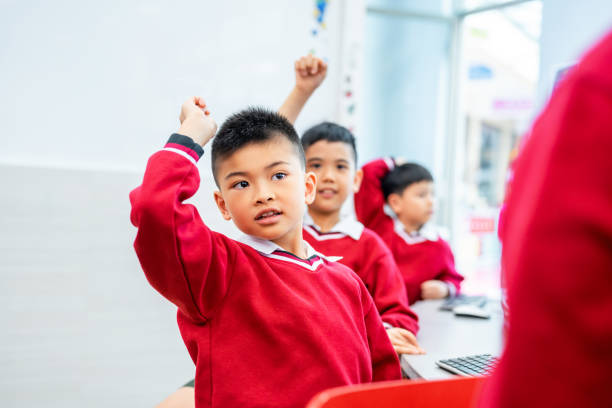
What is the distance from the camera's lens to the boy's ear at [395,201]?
2.18m

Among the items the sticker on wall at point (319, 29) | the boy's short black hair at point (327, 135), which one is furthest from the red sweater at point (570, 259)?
the sticker on wall at point (319, 29)

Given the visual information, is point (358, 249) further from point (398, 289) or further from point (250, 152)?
point (250, 152)

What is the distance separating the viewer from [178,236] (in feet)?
2.72

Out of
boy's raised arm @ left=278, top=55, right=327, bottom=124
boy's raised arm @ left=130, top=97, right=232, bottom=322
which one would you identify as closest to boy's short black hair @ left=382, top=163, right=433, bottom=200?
A: boy's raised arm @ left=278, top=55, right=327, bottom=124

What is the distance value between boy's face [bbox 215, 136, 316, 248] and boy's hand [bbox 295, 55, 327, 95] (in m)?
0.45

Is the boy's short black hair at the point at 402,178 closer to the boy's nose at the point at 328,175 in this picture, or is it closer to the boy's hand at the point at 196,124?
the boy's nose at the point at 328,175

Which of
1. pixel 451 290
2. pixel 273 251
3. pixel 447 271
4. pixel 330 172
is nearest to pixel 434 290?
pixel 451 290

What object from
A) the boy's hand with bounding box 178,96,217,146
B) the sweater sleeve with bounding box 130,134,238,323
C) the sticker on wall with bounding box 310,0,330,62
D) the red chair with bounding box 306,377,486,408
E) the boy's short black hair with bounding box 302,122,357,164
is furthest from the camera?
the sticker on wall with bounding box 310,0,330,62

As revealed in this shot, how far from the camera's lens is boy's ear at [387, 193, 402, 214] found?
7.16 feet

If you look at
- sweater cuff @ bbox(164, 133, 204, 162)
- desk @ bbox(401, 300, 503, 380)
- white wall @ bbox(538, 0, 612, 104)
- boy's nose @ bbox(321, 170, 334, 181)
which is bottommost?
desk @ bbox(401, 300, 503, 380)

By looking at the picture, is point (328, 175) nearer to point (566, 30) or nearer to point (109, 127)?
point (109, 127)

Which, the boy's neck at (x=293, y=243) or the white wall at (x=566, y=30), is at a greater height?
the white wall at (x=566, y=30)

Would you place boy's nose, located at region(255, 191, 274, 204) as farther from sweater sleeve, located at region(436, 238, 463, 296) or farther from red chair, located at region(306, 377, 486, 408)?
sweater sleeve, located at region(436, 238, 463, 296)

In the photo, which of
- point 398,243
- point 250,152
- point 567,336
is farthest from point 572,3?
point 567,336
